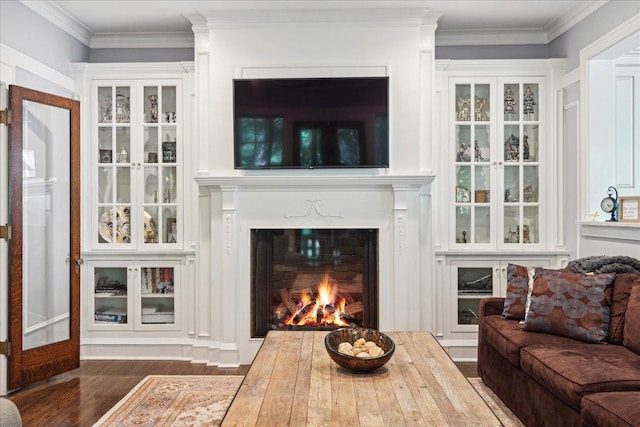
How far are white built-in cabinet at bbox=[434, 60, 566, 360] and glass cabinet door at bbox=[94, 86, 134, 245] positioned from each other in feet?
8.74

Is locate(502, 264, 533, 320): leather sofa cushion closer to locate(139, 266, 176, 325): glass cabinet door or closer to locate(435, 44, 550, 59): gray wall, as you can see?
locate(435, 44, 550, 59): gray wall

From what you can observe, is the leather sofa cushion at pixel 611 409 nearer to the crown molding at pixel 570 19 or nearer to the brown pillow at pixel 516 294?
the brown pillow at pixel 516 294

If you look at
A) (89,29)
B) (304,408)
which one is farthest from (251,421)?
(89,29)

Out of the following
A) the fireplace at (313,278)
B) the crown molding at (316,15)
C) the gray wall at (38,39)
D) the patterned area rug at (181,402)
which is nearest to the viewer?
the patterned area rug at (181,402)

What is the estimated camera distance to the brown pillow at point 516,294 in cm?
300

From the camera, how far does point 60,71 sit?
3.75 metres

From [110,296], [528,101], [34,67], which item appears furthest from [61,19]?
[528,101]

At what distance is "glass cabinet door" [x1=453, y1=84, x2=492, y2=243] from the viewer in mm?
3979

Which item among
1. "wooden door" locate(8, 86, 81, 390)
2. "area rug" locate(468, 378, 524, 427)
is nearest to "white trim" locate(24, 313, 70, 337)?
"wooden door" locate(8, 86, 81, 390)

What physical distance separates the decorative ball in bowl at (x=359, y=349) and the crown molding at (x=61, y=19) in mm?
3174

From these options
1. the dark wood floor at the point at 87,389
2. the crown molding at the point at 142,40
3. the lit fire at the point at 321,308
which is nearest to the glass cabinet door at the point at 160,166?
the crown molding at the point at 142,40

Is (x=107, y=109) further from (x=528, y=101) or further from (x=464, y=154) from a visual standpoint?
(x=528, y=101)

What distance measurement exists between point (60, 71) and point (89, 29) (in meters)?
0.51

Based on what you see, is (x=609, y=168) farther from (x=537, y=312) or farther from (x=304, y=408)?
(x=304, y=408)
